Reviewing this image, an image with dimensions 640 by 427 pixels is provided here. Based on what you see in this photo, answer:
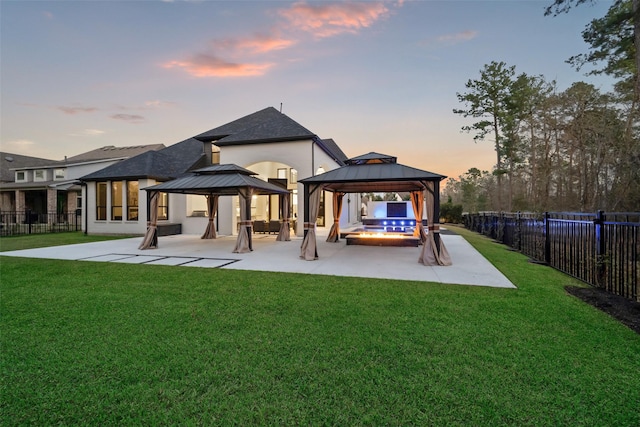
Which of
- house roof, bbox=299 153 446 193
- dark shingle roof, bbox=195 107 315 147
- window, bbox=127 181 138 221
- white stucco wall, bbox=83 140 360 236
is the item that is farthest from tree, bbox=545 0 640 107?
window, bbox=127 181 138 221

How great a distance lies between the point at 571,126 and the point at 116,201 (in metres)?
27.4

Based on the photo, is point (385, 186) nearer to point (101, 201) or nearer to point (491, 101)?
point (101, 201)

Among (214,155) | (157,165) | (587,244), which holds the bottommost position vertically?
(587,244)

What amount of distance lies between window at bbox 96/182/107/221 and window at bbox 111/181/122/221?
647 millimetres

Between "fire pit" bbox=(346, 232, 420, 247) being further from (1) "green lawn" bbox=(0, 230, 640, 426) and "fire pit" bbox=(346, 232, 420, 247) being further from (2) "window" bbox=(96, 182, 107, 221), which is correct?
(2) "window" bbox=(96, 182, 107, 221)

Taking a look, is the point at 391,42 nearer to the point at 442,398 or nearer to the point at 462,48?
the point at 462,48

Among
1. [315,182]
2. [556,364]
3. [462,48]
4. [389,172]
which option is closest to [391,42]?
[462,48]

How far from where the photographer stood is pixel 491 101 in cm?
2300

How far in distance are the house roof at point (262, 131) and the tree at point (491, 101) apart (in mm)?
15855

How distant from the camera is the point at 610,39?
33.2 feet

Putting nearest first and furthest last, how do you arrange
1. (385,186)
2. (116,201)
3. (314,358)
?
1. (314,358)
2. (385,186)
3. (116,201)

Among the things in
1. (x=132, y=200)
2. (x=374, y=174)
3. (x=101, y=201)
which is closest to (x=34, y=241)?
(x=101, y=201)

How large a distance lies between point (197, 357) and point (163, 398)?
60 cm

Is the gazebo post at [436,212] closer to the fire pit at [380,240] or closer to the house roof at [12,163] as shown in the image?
the fire pit at [380,240]
